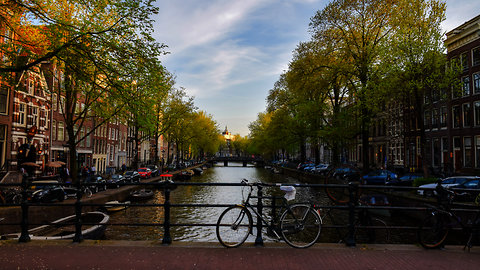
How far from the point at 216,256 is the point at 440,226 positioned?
178 inches

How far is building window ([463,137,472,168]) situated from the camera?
33.1 m

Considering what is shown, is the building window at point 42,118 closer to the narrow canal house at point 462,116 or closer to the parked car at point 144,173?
the parked car at point 144,173

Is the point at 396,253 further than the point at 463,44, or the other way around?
the point at 463,44

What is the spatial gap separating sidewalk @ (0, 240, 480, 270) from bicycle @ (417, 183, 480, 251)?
0.22 m

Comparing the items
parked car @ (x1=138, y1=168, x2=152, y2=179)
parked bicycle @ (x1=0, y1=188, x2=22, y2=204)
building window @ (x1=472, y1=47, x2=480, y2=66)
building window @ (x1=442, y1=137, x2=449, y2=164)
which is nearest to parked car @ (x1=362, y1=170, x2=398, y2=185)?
building window @ (x1=442, y1=137, x2=449, y2=164)

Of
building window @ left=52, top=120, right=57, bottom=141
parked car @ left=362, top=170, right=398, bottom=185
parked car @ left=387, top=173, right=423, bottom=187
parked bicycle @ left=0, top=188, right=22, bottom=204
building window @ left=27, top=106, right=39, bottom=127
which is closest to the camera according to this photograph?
parked bicycle @ left=0, top=188, right=22, bottom=204

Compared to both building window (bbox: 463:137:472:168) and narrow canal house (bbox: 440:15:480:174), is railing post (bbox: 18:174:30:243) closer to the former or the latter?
narrow canal house (bbox: 440:15:480:174)

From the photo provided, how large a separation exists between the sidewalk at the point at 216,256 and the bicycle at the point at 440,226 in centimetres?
22

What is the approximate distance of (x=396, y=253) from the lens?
20.3 feet

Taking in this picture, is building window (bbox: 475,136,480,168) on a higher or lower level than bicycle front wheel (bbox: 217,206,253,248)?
higher

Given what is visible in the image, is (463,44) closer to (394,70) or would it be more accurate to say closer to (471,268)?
(394,70)

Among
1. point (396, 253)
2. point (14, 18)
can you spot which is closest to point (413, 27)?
point (396, 253)

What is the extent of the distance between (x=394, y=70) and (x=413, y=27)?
10.7ft

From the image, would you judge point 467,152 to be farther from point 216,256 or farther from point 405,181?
point 216,256
